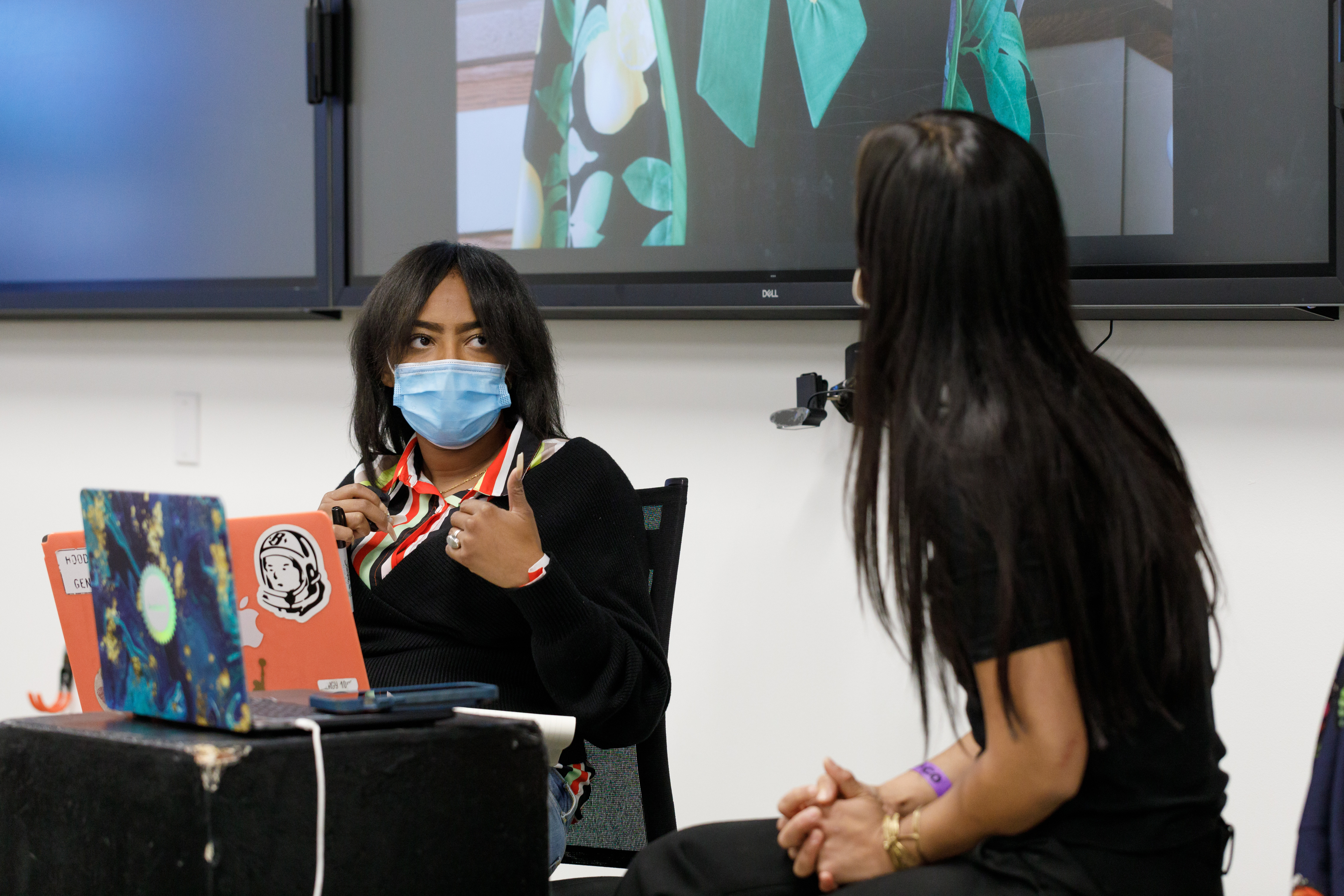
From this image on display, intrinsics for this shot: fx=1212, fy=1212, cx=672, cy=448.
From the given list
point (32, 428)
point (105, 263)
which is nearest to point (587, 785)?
point (105, 263)

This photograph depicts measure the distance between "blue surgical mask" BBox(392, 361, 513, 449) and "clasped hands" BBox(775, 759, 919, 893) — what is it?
70 centimetres

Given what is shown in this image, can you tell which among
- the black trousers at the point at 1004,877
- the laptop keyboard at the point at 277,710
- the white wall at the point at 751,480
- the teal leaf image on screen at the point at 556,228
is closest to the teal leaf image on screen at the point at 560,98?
the teal leaf image on screen at the point at 556,228

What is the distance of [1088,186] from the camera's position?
1681 millimetres

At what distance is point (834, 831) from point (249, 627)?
0.61m

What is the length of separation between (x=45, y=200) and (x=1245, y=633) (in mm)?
2321

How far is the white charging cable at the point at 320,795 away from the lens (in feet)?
2.93

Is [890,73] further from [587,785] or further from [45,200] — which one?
[45,200]

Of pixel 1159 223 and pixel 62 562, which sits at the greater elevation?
pixel 1159 223

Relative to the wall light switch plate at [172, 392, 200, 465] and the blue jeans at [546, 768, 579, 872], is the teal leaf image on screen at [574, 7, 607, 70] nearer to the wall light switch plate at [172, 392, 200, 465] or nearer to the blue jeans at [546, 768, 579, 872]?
the wall light switch plate at [172, 392, 200, 465]

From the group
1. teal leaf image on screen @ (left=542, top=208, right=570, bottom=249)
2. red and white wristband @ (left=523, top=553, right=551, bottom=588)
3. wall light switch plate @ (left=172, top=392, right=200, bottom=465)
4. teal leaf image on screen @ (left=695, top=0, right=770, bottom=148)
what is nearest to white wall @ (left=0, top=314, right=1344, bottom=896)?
wall light switch plate @ (left=172, top=392, right=200, bottom=465)

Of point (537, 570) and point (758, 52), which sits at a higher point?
point (758, 52)

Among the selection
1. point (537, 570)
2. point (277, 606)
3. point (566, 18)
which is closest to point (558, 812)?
point (537, 570)

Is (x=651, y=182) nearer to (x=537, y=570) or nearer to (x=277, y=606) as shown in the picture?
(x=537, y=570)

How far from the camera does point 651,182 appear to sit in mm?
1957
